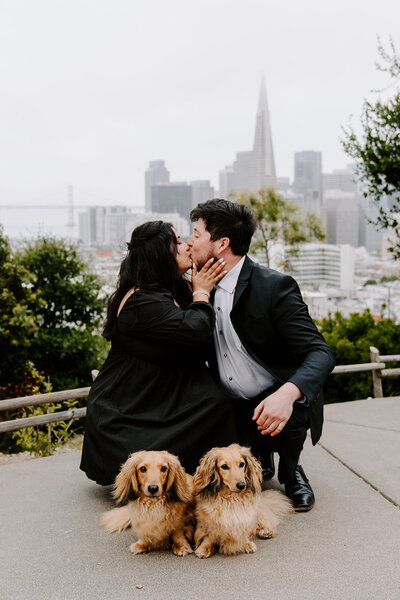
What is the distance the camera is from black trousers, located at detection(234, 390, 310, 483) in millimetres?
3182

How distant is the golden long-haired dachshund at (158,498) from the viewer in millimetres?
2611

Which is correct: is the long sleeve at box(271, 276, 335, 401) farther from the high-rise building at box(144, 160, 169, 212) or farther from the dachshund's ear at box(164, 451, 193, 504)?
the high-rise building at box(144, 160, 169, 212)

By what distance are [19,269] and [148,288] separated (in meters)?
7.82

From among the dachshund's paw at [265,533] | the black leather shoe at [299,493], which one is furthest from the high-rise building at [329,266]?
the dachshund's paw at [265,533]

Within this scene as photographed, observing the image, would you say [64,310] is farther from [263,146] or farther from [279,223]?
[263,146]

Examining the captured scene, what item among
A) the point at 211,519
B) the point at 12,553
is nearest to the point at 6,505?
the point at 12,553

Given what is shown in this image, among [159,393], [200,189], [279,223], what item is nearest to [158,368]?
[159,393]

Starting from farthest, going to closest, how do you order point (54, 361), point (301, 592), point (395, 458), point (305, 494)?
point (54, 361) → point (395, 458) → point (305, 494) → point (301, 592)

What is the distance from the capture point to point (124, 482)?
8.75ft

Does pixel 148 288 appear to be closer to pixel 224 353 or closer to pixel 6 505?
pixel 224 353

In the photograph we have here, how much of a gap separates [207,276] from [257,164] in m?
123

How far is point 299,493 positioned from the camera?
348cm

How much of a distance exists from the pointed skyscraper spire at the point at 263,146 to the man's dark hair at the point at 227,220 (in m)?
100

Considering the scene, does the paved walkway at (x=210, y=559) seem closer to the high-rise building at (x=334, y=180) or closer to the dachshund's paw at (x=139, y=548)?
the dachshund's paw at (x=139, y=548)
